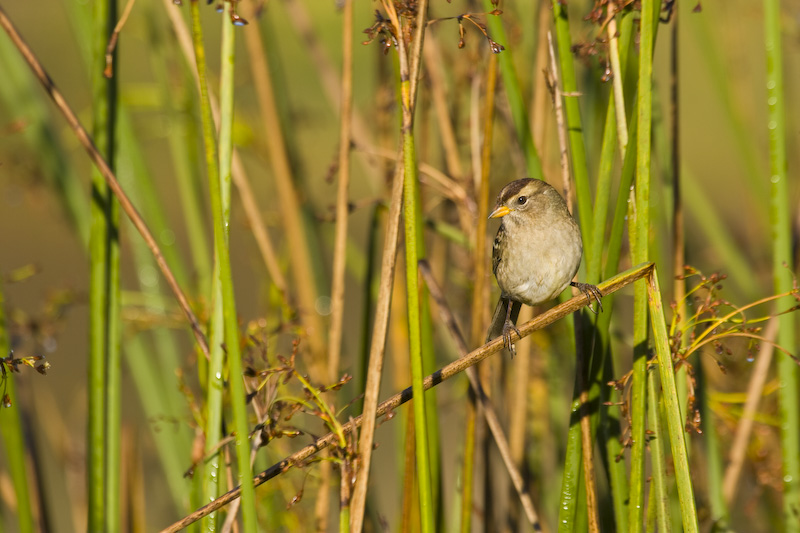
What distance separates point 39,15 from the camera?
8492 millimetres

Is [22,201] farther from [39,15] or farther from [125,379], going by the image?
[39,15]

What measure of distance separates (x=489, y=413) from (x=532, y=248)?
0.49 m

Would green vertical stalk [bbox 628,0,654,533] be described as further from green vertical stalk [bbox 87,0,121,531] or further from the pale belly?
green vertical stalk [bbox 87,0,121,531]

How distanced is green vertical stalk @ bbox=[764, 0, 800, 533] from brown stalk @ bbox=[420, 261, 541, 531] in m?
0.59

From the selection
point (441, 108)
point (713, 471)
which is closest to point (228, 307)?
point (441, 108)

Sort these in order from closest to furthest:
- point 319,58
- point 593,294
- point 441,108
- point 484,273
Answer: point 593,294 → point 484,273 → point 441,108 → point 319,58

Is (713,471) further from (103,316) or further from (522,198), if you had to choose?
(103,316)

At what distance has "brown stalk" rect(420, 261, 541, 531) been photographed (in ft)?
5.79

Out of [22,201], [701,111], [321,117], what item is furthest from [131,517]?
[701,111]

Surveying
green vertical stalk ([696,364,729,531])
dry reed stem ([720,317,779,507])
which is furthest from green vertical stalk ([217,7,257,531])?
dry reed stem ([720,317,779,507])

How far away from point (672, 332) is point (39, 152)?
1940 millimetres

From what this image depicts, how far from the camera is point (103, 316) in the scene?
5.22ft

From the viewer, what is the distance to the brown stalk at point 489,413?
1765 millimetres

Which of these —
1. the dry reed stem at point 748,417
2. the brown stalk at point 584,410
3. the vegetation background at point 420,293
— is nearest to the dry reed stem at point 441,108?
the vegetation background at point 420,293
